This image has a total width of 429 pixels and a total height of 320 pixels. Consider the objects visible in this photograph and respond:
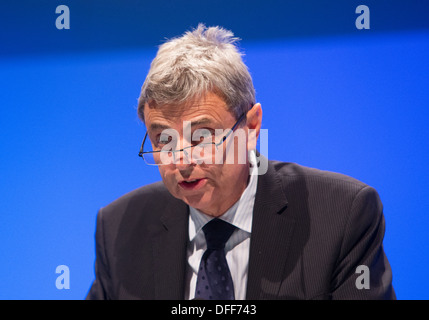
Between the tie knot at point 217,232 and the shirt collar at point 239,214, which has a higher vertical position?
the shirt collar at point 239,214

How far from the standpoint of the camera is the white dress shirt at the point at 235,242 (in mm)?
1491

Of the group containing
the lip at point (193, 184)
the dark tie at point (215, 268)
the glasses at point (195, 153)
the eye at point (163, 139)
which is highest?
the eye at point (163, 139)

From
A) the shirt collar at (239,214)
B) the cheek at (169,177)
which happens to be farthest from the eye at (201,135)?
the shirt collar at (239,214)

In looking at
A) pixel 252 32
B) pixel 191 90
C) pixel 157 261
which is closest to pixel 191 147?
pixel 191 90

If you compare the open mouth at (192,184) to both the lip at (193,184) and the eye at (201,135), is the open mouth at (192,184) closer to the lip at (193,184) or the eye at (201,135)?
→ the lip at (193,184)

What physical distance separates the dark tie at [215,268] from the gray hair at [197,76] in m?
0.37

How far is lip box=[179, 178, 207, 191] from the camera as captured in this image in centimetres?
140

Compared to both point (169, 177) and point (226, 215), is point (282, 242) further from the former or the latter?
point (169, 177)

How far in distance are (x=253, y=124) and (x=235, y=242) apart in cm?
39

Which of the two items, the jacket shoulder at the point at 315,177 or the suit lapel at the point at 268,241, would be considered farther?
the jacket shoulder at the point at 315,177

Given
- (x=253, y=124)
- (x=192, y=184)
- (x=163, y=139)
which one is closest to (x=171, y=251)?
(x=192, y=184)

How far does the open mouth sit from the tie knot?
0.59 ft

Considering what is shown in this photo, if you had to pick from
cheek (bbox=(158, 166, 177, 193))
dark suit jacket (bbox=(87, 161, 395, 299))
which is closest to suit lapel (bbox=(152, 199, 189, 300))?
dark suit jacket (bbox=(87, 161, 395, 299))
